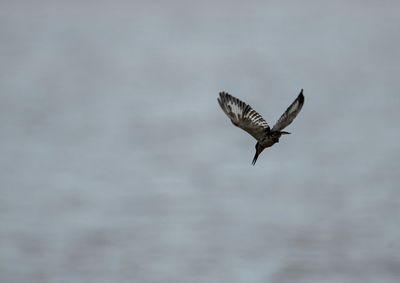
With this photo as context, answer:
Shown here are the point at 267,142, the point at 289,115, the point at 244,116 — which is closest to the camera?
the point at 267,142

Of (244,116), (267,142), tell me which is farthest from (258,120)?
(267,142)

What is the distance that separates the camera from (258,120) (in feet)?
15.2

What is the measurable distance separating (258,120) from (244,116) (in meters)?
0.12

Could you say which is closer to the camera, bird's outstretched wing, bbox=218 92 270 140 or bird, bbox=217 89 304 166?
bird, bbox=217 89 304 166

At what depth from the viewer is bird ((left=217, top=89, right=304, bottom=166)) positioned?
4.39 m

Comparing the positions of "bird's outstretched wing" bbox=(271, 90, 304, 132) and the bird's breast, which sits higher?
"bird's outstretched wing" bbox=(271, 90, 304, 132)

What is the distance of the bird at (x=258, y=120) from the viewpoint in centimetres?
→ 439

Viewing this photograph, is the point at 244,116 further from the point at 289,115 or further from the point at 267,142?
the point at 267,142

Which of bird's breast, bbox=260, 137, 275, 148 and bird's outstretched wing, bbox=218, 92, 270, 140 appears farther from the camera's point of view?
bird's outstretched wing, bbox=218, 92, 270, 140

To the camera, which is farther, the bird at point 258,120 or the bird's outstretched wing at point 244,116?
the bird's outstretched wing at point 244,116

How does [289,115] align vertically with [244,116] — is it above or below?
below

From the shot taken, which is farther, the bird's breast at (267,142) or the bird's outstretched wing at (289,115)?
the bird's outstretched wing at (289,115)

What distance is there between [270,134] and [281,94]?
66.6 ft

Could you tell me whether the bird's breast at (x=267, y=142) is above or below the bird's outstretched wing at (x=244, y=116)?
below
